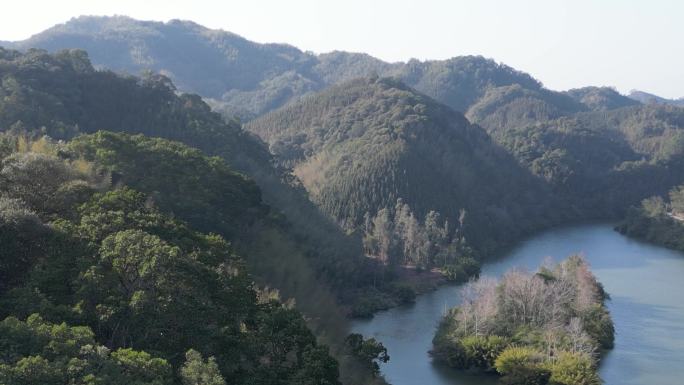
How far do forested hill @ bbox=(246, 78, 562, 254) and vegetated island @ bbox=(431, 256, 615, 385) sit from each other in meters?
23.1

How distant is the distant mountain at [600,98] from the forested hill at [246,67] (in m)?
0.66

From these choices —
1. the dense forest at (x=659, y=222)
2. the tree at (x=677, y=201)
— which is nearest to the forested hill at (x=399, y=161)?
the dense forest at (x=659, y=222)

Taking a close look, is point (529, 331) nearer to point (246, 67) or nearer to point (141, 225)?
point (141, 225)

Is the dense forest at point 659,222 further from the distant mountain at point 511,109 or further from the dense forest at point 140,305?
the dense forest at point 140,305

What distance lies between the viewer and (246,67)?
17438cm

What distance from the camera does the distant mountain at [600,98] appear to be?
16262 centimetres

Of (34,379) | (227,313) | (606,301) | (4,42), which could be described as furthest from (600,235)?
(4,42)

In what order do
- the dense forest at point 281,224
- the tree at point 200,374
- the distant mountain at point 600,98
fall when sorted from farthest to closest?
the distant mountain at point 600,98
the dense forest at point 281,224
the tree at point 200,374

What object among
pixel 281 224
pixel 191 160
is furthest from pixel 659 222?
pixel 191 160

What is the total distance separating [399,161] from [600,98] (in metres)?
120

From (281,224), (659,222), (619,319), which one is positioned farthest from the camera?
(659,222)

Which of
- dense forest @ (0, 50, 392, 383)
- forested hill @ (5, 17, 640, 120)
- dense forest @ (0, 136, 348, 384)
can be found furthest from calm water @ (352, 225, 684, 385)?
forested hill @ (5, 17, 640, 120)

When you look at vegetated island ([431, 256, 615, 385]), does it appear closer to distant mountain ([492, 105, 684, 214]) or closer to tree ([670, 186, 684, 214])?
tree ([670, 186, 684, 214])

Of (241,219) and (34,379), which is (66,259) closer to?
(34,379)
